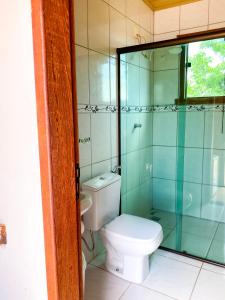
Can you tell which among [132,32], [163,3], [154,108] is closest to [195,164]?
[154,108]

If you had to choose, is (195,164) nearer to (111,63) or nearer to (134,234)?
(134,234)

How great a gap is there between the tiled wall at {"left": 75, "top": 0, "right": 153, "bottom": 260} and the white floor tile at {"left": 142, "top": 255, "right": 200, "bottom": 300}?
1.73 feet

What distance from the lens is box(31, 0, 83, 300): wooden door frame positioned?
2.39ft

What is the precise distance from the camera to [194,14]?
8.61 feet

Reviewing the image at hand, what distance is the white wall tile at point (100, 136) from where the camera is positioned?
2.02m

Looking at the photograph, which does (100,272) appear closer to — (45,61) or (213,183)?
(213,183)

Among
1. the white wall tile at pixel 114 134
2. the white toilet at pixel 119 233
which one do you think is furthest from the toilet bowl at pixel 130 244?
the white wall tile at pixel 114 134

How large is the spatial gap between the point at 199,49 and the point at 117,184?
5.02 feet

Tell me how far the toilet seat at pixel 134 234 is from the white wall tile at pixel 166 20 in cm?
214

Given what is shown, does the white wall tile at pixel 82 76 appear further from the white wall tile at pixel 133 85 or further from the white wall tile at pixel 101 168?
the white wall tile at pixel 133 85

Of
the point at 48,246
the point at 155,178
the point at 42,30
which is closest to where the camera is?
the point at 42,30


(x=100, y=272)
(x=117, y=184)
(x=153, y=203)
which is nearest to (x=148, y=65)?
(x=117, y=184)

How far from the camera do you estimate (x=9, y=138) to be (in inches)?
34.8

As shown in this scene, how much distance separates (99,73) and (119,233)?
49.9 inches
